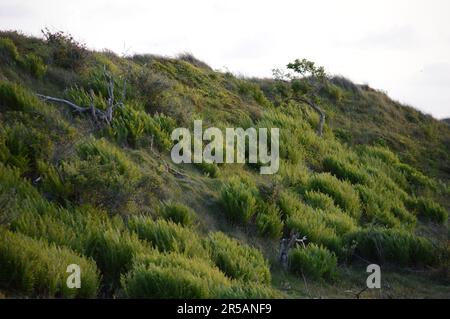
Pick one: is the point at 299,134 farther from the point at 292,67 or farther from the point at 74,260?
the point at 74,260

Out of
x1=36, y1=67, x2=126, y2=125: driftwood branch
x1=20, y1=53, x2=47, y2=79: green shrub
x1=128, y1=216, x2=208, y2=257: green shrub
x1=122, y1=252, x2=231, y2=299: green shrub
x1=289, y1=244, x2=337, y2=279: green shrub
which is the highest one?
x1=20, y1=53, x2=47, y2=79: green shrub

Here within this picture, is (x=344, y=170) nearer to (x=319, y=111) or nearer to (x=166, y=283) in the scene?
(x=319, y=111)

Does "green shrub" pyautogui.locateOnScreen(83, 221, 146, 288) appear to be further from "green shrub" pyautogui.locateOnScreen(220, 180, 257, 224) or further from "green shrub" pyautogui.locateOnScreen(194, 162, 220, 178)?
"green shrub" pyautogui.locateOnScreen(194, 162, 220, 178)

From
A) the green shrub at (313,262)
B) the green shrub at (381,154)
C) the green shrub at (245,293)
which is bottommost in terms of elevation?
the green shrub at (313,262)

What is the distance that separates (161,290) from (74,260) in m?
0.99

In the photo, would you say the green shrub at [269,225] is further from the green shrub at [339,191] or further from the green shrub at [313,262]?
the green shrub at [339,191]

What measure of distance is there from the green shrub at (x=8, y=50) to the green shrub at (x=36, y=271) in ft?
21.9

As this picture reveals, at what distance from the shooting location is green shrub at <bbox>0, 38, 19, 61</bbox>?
37.2ft

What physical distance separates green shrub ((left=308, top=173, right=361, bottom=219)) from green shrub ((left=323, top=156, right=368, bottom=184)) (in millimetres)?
1153

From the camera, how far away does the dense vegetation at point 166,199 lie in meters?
→ 6.08

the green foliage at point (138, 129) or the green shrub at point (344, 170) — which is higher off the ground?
the green foliage at point (138, 129)

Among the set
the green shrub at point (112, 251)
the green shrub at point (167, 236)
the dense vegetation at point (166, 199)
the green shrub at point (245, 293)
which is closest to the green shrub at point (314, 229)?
the dense vegetation at point (166, 199)

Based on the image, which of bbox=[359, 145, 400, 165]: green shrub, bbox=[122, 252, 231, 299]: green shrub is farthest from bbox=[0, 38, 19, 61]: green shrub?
bbox=[359, 145, 400, 165]: green shrub
